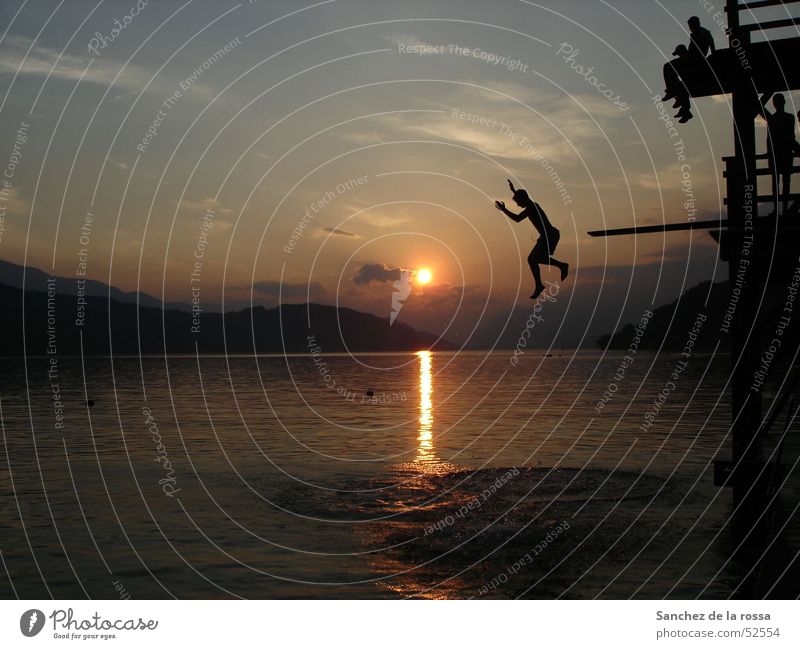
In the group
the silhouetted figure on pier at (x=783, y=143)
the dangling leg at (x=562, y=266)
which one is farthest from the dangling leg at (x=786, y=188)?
the dangling leg at (x=562, y=266)

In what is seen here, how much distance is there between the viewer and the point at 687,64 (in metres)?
19.1

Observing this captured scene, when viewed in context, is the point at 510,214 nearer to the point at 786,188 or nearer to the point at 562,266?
the point at 562,266

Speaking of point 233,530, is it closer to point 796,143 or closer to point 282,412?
point 796,143

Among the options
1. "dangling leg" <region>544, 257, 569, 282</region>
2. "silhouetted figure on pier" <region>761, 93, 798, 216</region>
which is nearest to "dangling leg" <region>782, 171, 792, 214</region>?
"silhouetted figure on pier" <region>761, 93, 798, 216</region>

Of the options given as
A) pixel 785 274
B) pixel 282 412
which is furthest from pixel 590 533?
pixel 282 412

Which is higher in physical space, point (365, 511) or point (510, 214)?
point (510, 214)

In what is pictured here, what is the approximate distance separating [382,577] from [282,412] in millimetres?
53109

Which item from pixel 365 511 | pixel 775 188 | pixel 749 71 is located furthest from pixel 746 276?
pixel 365 511

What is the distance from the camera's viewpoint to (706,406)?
7488cm

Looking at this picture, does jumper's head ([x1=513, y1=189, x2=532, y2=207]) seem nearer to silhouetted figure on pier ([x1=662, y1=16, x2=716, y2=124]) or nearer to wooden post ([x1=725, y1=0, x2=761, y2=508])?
silhouetted figure on pier ([x1=662, y1=16, x2=716, y2=124])

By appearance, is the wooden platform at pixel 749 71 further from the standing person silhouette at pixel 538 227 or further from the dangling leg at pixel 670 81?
the standing person silhouette at pixel 538 227

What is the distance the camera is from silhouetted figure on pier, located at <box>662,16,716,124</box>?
18469mm

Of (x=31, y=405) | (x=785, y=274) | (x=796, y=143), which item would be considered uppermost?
(x=796, y=143)

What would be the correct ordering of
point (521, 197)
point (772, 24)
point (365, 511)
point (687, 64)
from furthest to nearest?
1. point (365, 511)
2. point (687, 64)
3. point (772, 24)
4. point (521, 197)
